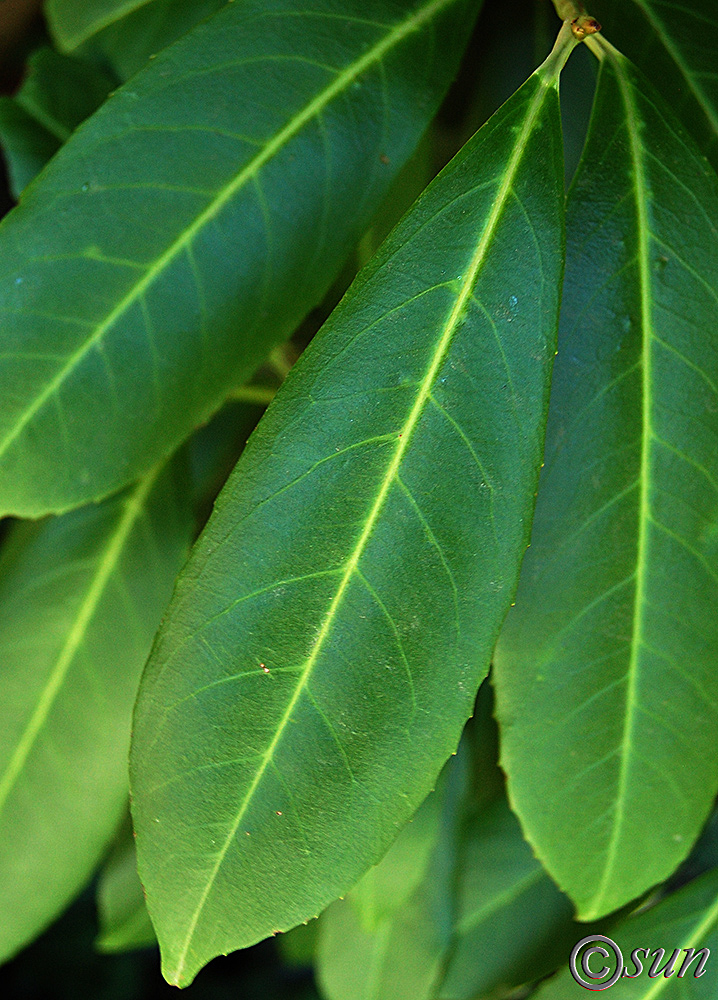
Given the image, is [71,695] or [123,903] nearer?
[71,695]

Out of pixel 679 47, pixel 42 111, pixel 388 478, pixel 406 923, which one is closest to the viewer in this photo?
pixel 388 478

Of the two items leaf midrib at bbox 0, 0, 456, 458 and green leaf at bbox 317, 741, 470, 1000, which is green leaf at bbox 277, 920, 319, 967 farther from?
leaf midrib at bbox 0, 0, 456, 458

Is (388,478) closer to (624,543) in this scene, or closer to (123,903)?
(624,543)

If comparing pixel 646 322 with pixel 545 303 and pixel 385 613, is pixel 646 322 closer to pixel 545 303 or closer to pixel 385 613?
pixel 545 303

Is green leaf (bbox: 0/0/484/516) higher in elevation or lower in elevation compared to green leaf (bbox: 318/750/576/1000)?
higher

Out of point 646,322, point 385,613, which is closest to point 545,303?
point 646,322

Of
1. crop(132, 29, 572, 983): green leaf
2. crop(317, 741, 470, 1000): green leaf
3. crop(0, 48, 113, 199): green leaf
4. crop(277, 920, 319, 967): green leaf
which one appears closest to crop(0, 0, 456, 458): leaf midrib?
crop(132, 29, 572, 983): green leaf

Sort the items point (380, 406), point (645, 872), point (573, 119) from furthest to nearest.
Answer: point (573, 119), point (645, 872), point (380, 406)

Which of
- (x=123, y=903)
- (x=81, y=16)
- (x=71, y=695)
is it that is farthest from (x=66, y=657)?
(x=81, y=16)
